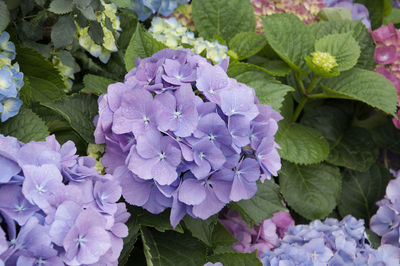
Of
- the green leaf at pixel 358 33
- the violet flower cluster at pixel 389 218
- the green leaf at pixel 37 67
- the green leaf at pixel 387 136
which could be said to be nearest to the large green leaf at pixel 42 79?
the green leaf at pixel 37 67

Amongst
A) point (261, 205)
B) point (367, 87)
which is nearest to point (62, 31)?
point (261, 205)

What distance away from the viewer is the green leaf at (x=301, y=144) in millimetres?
1260

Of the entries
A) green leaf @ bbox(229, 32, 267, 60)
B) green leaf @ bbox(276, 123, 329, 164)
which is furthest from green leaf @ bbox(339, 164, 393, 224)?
green leaf @ bbox(229, 32, 267, 60)

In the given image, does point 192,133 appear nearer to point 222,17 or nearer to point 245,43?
point 245,43

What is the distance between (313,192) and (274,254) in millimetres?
325

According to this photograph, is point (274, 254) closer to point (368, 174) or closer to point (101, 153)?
point (101, 153)

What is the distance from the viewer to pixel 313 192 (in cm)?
137

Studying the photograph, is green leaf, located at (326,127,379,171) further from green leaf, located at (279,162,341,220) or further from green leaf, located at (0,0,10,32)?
green leaf, located at (0,0,10,32)

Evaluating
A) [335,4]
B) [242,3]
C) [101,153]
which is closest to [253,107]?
[101,153]

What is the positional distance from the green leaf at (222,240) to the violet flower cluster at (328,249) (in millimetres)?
79

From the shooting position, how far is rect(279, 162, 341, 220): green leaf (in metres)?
1.34

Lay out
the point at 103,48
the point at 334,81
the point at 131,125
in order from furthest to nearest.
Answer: the point at 334,81 → the point at 103,48 → the point at 131,125

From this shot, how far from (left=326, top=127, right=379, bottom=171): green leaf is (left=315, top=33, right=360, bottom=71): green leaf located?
30 cm

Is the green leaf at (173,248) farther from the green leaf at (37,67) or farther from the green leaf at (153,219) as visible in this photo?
the green leaf at (37,67)
